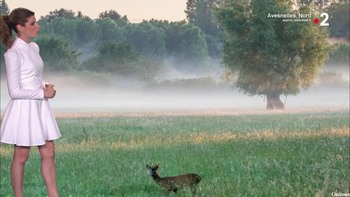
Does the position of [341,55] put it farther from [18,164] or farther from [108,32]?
[18,164]

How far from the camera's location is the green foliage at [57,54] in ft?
272

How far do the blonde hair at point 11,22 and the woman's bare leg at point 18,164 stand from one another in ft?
3.27

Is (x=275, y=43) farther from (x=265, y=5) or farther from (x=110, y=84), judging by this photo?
(x=110, y=84)

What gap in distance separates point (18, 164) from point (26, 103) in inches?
26.0

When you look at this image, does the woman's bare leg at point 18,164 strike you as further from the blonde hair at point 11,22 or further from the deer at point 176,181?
the deer at point 176,181

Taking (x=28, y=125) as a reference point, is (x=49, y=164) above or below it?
below

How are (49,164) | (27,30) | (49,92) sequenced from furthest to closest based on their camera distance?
(27,30)
(49,164)
(49,92)

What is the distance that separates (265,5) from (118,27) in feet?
104

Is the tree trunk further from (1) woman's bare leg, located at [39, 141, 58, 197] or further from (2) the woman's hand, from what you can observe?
(2) the woman's hand

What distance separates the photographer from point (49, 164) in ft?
20.6

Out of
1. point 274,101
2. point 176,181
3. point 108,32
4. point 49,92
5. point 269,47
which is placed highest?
point 108,32

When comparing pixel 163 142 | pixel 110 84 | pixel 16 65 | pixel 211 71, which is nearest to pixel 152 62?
pixel 110 84

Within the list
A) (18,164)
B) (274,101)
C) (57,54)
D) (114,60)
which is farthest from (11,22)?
(114,60)

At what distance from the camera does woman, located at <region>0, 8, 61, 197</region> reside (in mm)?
6059
